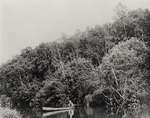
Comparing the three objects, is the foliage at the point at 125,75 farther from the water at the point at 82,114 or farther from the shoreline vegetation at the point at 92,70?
the water at the point at 82,114

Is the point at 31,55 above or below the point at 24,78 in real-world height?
above

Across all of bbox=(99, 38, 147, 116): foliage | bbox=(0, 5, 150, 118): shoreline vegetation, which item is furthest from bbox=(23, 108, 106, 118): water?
bbox=(99, 38, 147, 116): foliage

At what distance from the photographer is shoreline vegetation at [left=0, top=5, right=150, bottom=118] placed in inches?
1223

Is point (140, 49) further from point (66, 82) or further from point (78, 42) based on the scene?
point (78, 42)

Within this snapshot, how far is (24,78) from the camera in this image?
68.7 metres

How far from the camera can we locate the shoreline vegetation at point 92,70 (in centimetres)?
3106

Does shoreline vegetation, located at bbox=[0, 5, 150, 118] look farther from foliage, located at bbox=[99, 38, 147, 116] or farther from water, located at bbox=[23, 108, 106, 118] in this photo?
water, located at bbox=[23, 108, 106, 118]

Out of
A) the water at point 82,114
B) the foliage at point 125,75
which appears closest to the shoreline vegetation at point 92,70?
the foliage at point 125,75

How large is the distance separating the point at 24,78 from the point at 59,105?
16547 mm

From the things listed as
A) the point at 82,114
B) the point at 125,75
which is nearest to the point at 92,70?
the point at 82,114

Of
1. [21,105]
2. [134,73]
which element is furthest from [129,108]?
[21,105]

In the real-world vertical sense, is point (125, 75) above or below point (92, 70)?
below

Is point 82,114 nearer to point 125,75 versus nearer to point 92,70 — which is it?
point 92,70

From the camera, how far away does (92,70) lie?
152 feet
